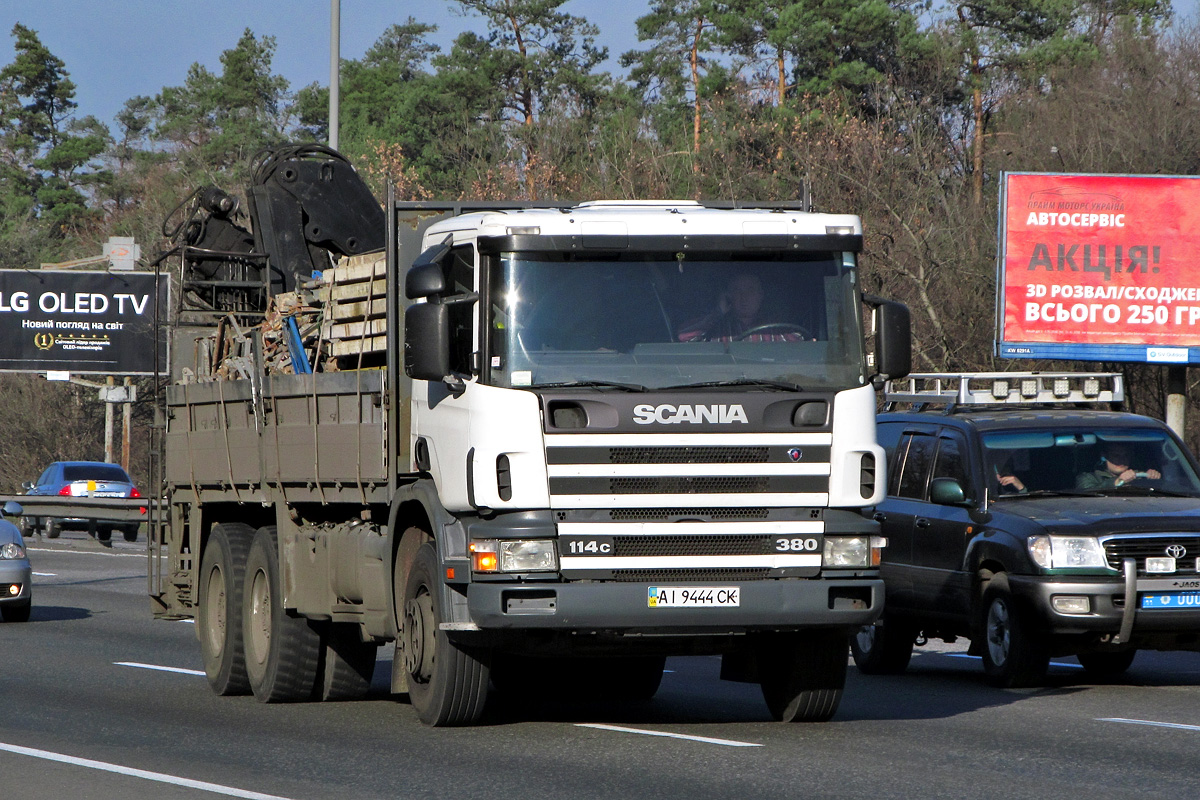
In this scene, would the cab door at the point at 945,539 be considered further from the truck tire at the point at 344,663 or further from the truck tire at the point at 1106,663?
the truck tire at the point at 344,663

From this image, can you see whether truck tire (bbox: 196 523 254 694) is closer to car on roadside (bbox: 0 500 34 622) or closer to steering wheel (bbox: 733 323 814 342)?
steering wheel (bbox: 733 323 814 342)

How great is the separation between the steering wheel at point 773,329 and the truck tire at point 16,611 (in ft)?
40.4

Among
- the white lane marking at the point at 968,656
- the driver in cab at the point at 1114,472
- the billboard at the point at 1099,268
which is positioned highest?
the billboard at the point at 1099,268

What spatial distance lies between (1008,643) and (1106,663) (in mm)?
1578

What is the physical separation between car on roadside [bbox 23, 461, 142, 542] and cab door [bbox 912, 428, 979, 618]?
26572 mm

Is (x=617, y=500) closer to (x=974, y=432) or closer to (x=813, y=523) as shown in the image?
(x=813, y=523)

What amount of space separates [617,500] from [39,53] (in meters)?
90.5

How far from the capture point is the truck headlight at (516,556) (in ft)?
30.6

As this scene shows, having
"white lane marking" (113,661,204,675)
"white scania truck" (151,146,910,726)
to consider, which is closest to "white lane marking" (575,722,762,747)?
"white scania truck" (151,146,910,726)

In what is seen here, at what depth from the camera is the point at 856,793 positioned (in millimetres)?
8109

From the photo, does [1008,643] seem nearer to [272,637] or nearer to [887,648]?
[887,648]

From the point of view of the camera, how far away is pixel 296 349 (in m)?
12.3

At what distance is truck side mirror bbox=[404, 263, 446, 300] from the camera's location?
9484mm

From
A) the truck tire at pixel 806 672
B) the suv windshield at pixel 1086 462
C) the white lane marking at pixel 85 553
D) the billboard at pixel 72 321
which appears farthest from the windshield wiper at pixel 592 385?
the billboard at pixel 72 321
